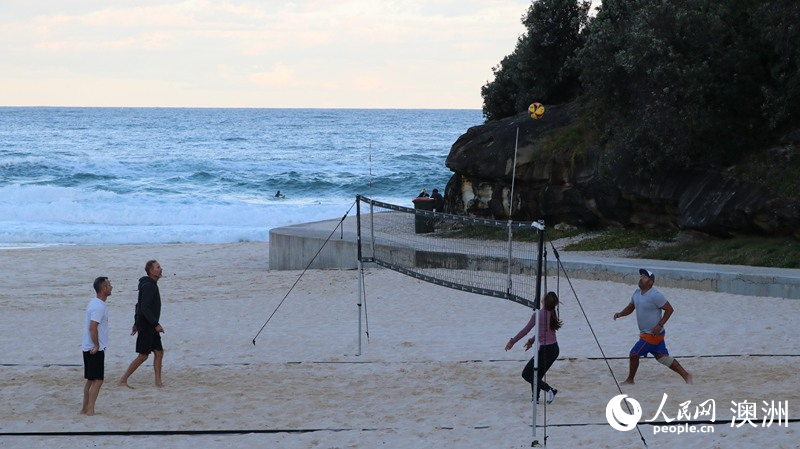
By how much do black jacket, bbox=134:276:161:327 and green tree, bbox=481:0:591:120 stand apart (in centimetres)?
1810

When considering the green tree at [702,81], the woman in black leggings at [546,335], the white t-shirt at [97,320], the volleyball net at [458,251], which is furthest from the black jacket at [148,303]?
the green tree at [702,81]

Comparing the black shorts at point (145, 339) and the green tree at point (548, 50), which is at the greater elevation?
the green tree at point (548, 50)

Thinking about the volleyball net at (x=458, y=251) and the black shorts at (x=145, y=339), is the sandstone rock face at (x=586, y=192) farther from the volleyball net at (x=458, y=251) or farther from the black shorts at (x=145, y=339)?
the black shorts at (x=145, y=339)

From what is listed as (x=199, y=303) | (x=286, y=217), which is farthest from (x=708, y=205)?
(x=286, y=217)

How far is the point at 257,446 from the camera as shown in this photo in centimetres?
915

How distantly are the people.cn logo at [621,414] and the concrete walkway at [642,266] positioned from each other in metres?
6.80

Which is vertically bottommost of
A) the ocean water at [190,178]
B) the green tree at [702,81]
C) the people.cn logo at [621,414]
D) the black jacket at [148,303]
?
the ocean water at [190,178]

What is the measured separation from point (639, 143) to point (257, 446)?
14088 mm

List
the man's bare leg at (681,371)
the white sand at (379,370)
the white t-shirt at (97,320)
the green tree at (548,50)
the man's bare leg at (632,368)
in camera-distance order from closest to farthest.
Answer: the white sand at (379,370)
the white t-shirt at (97,320)
the man's bare leg at (681,371)
the man's bare leg at (632,368)
the green tree at (548,50)

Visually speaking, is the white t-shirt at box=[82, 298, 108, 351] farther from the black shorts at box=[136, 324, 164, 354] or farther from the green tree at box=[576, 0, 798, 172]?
the green tree at box=[576, 0, 798, 172]

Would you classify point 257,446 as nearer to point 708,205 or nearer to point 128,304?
point 128,304

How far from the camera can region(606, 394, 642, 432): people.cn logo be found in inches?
373

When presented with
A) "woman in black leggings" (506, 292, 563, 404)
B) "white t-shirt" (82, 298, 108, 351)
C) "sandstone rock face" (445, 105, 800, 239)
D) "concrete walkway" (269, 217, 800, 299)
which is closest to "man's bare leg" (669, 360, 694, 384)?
"woman in black leggings" (506, 292, 563, 404)

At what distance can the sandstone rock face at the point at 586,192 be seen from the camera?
18938 millimetres
